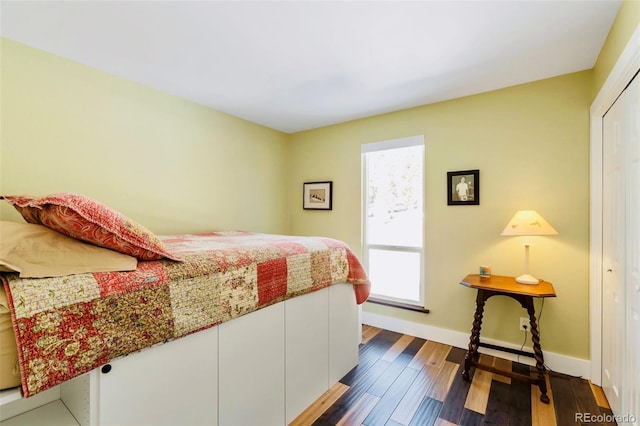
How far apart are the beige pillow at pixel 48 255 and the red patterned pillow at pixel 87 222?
0.03 metres

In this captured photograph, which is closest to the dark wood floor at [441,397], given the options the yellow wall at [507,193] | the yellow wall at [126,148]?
the yellow wall at [507,193]

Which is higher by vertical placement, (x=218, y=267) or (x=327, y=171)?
(x=327, y=171)

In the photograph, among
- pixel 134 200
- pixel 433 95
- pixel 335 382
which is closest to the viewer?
pixel 335 382

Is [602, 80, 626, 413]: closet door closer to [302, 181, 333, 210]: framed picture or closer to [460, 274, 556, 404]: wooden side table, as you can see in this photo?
[460, 274, 556, 404]: wooden side table

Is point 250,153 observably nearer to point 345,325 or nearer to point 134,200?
point 134,200

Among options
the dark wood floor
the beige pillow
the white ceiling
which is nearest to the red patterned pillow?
the beige pillow

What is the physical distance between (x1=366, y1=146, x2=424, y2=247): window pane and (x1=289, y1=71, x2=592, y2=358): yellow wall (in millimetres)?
146

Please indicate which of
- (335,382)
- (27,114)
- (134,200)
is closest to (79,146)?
(27,114)

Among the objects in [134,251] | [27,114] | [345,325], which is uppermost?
[27,114]

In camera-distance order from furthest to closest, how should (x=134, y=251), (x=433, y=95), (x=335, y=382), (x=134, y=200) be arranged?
(x=433, y=95)
(x=134, y=200)
(x=335, y=382)
(x=134, y=251)

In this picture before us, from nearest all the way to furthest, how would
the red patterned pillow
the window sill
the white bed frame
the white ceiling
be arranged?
the red patterned pillow → the white bed frame → the white ceiling → the window sill

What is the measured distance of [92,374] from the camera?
96 centimetres

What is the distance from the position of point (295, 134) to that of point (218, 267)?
2895mm

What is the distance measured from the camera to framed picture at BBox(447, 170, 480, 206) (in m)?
2.63
